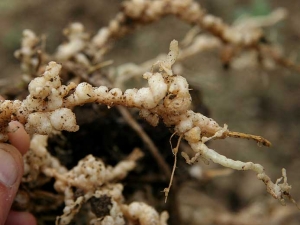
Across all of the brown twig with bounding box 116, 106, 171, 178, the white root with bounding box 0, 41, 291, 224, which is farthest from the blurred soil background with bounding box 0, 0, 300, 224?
the white root with bounding box 0, 41, 291, 224

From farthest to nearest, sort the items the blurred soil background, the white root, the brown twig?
1. the blurred soil background
2. the brown twig
3. the white root

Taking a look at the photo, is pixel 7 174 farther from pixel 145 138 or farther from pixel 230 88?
pixel 230 88

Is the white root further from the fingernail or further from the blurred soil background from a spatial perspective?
the blurred soil background

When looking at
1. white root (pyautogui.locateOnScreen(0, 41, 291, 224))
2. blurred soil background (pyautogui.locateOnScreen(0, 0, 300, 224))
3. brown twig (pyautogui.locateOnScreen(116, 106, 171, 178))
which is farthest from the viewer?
blurred soil background (pyautogui.locateOnScreen(0, 0, 300, 224))

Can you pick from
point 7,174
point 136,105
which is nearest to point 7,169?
point 7,174

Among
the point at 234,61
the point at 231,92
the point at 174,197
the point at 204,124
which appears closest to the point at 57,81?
the point at 204,124

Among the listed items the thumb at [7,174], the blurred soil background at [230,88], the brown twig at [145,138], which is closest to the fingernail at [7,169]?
the thumb at [7,174]

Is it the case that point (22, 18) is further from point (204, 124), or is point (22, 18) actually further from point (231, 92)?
point (204, 124)

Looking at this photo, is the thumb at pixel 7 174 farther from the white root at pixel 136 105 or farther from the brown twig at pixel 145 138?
the brown twig at pixel 145 138
